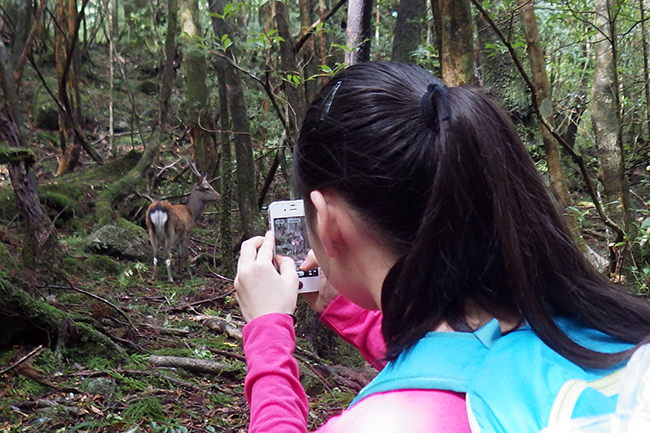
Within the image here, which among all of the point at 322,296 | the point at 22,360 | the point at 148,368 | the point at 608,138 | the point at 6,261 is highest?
the point at 608,138

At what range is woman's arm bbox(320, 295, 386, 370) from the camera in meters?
1.70

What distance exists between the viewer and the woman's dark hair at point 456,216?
105 centimetres

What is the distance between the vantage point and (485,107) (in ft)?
3.68

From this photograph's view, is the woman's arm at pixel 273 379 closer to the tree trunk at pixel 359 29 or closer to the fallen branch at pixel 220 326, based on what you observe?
the tree trunk at pixel 359 29

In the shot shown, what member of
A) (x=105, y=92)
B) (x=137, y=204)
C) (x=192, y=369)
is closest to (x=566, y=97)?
(x=137, y=204)

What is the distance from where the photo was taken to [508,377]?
2.82 feet

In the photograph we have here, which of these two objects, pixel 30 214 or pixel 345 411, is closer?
pixel 345 411

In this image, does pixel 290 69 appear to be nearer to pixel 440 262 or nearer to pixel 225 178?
pixel 225 178

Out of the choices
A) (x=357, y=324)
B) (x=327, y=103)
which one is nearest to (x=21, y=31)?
(x=357, y=324)

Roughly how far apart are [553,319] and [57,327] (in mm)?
3369

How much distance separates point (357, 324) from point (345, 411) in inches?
30.5

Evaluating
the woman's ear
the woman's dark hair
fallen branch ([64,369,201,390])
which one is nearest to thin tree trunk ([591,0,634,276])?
fallen branch ([64,369,201,390])

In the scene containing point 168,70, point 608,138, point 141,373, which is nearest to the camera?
point 141,373

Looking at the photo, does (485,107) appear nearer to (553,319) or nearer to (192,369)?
(553,319)
